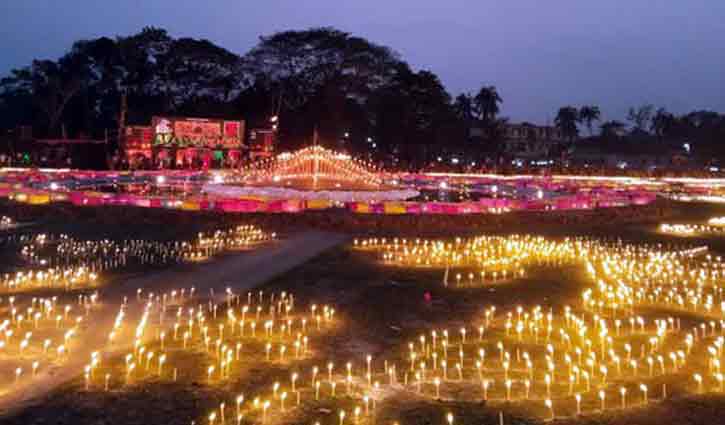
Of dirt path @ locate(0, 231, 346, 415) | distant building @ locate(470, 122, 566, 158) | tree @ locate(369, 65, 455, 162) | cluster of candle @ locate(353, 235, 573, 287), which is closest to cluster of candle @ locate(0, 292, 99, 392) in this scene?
dirt path @ locate(0, 231, 346, 415)

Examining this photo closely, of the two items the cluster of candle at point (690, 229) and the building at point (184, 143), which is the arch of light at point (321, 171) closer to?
the cluster of candle at point (690, 229)

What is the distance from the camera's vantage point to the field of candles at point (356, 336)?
22.8 feet

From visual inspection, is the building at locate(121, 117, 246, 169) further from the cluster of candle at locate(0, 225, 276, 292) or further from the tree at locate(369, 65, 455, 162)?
the cluster of candle at locate(0, 225, 276, 292)

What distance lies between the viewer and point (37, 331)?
9.39m

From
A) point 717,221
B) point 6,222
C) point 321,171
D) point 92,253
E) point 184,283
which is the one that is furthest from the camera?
point 321,171

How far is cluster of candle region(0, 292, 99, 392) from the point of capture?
313 inches

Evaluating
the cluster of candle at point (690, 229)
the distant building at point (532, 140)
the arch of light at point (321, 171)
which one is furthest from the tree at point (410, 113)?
the cluster of candle at point (690, 229)

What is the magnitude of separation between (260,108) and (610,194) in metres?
42.2

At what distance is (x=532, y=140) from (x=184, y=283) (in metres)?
101

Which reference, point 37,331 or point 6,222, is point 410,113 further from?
point 37,331

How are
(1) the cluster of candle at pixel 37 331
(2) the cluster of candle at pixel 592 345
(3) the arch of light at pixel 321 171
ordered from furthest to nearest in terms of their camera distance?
1. (3) the arch of light at pixel 321 171
2. (1) the cluster of candle at pixel 37 331
3. (2) the cluster of candle at pixel 592 345

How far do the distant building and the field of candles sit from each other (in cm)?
8628

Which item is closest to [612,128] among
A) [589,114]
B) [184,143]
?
[589,114]

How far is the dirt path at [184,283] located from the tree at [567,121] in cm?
9083
